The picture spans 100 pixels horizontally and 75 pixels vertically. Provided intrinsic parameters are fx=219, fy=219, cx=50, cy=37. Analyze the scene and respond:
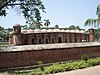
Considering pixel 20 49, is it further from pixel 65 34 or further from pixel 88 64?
pixel 65 34

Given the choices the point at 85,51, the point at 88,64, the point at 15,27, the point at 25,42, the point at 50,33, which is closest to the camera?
the point at 88,64

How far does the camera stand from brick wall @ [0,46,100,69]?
1831 centimetres

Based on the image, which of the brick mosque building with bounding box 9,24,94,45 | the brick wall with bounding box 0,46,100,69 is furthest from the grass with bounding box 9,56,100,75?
the brick mosque building with bounding box 9,24,94,45

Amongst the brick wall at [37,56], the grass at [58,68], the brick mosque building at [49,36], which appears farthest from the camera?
the brick mosque building at [49,36]

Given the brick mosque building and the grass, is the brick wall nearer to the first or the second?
the grass

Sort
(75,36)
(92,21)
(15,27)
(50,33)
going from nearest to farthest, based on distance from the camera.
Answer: (92,21) < (15,27) < (50,33) < (75,36)

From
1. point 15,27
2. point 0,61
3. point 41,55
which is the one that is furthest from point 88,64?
point 15,27

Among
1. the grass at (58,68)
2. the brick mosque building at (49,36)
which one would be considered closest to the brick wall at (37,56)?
the grass at (58,68)

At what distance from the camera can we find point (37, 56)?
1969 cm

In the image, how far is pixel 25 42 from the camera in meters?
41.1

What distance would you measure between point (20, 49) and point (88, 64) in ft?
19.5

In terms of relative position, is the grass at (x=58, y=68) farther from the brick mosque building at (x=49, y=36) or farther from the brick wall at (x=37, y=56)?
the brick mosque building at (x=49, y=36)

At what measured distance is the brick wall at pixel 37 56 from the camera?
18.3 m

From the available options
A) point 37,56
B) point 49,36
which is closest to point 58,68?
point 37,56
